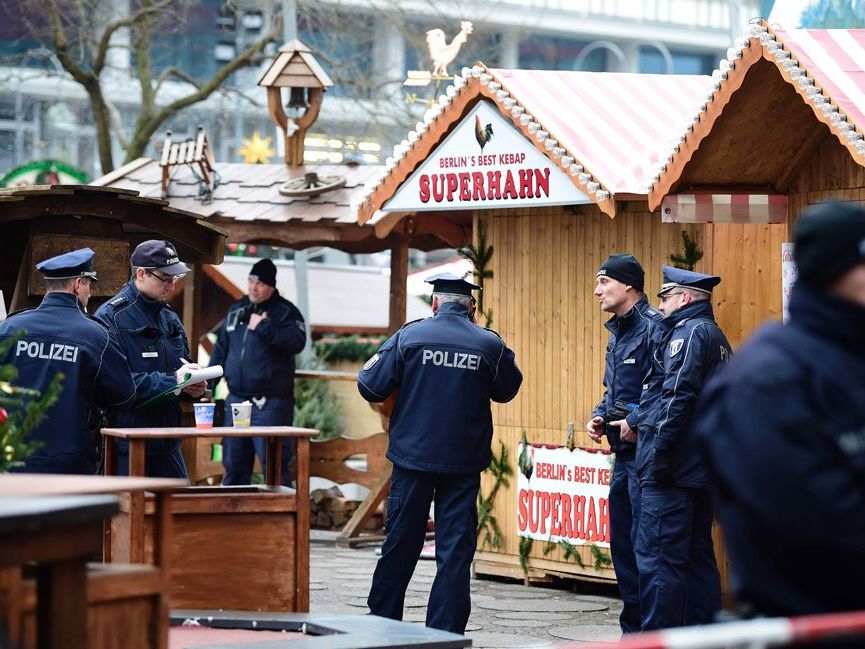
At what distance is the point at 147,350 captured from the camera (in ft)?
29.1

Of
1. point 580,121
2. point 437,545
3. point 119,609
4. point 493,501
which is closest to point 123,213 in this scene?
point 580,121

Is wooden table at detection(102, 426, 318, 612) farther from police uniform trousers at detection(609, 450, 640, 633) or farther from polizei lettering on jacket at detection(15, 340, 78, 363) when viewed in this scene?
police uniform trousers at detection(609, 450, 640, 633)

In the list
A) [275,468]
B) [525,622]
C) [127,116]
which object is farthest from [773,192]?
[127,116]

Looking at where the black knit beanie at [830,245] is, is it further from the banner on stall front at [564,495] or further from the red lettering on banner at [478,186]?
the red lettering on banner at [478,186]

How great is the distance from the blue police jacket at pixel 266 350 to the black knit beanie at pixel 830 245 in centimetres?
912

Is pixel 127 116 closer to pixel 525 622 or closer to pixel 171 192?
pixel 171 192

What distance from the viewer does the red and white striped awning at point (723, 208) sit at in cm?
940

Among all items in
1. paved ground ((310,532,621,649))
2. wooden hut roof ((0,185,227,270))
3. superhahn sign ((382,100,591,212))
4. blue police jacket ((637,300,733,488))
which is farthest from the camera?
superhahn sign ((382,100,591,212))

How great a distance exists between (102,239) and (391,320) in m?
3.83

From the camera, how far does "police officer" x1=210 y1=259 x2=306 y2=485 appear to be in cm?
1280

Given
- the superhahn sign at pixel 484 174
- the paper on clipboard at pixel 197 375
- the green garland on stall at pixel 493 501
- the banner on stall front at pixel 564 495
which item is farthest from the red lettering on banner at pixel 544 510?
the paper on clipboard at pixel 197 375

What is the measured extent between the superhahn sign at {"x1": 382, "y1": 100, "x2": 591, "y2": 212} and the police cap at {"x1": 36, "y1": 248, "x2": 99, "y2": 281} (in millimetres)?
3300

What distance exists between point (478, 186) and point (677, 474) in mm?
3182

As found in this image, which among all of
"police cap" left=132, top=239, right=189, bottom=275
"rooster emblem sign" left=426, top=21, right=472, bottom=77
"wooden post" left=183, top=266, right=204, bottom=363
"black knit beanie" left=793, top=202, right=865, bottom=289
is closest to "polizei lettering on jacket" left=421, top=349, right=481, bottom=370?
"police cap" left=132, top=239, right=189, bottom=275
